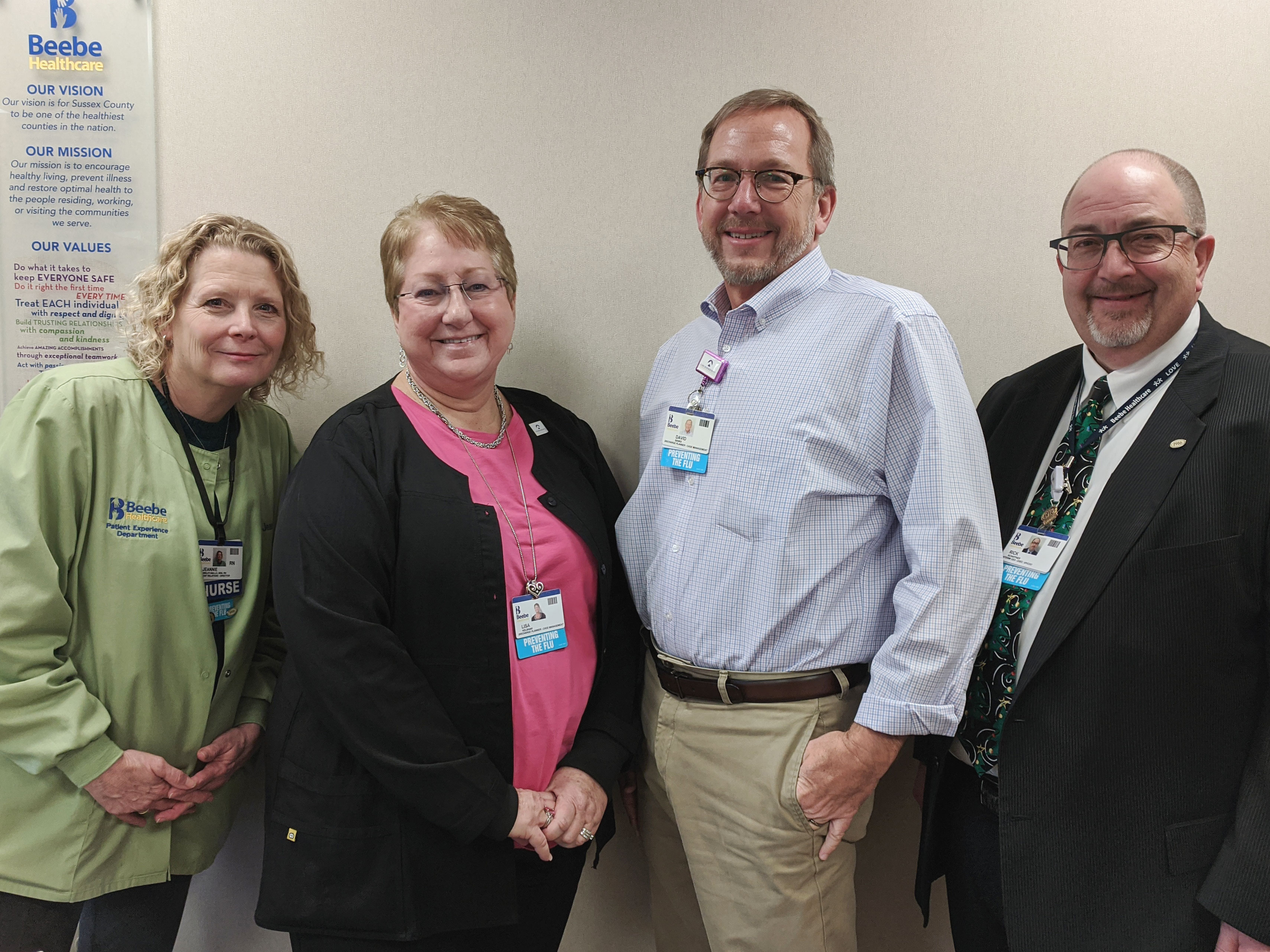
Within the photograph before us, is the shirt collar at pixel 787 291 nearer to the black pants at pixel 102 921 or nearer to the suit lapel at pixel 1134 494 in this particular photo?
the suit lapel at pixel 1134 494

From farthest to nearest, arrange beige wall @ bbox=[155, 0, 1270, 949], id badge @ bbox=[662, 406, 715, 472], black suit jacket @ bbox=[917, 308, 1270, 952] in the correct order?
beige wall @ bbox=[155, 0, 1270, 949] → id badge @ bbox=[662, 406, 715, 472] → black suit jacket @ bbox=[917, 308, 1270, 952]

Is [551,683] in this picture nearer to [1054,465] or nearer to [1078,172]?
[1054,465]

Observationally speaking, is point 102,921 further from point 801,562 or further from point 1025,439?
point 1025,439

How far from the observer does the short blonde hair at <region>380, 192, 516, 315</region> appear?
5.56ft

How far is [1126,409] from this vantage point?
1547 mm

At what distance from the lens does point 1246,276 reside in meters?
2.07

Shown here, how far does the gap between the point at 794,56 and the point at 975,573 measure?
1.46 metres

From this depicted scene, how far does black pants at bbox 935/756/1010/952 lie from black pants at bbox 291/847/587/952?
0.82 m

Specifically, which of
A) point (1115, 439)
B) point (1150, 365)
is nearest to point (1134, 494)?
point (1115, 439)

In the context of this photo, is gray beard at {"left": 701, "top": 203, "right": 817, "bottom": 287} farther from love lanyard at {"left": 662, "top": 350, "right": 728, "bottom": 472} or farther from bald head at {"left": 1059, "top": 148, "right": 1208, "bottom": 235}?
bald head at {"left": 1059, "top": 148, "right": 1208, "bottom": 235}

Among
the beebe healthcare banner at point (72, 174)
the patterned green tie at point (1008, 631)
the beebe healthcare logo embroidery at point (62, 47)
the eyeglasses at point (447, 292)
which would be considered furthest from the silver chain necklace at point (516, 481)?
the beebe healthcare logo embroidery at point (62, 47)

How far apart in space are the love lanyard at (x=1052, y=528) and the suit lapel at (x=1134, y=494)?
0.15 feet

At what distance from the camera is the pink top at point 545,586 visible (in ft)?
5.39

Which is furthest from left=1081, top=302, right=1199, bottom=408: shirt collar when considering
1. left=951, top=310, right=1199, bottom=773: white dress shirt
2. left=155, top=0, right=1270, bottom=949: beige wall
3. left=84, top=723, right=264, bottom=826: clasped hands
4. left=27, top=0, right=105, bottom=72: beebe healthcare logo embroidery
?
left=27, top=0, right=105, bottom=72: beebe healthcare logo embroidery
